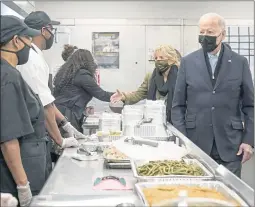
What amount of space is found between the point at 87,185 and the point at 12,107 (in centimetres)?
43

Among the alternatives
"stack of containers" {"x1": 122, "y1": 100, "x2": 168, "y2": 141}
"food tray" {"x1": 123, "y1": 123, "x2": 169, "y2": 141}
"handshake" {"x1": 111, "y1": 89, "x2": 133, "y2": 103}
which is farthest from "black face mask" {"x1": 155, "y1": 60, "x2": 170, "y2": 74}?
"food tray" {"x1": 123, "y1": 123, "x2": 169, "y2": 141}

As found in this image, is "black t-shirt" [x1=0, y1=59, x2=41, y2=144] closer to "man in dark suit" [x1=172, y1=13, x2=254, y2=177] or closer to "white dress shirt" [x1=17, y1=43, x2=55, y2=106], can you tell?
"white dress shirt" [x1=17, y1=43, x2=55, y2=106]

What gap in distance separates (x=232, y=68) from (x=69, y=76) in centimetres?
136

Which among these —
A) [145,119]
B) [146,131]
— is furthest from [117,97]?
[146,131]

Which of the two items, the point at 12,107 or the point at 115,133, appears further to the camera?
the point at 115,133

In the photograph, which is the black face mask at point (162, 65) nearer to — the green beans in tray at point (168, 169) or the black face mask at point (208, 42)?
the black face mask at point (208, 42)

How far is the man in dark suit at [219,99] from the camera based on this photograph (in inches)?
88.7

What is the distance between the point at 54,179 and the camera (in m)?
1.64

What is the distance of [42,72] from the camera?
2145mm

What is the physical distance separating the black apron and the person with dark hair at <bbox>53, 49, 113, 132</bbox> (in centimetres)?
136

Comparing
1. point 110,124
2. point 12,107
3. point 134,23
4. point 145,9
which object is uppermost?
point 145,9

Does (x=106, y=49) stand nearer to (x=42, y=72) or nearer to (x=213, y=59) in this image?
(x=213, y=59)

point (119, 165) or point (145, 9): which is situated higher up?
point (145, 9)

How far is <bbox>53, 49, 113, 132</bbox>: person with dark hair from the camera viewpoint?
311 centimetres
